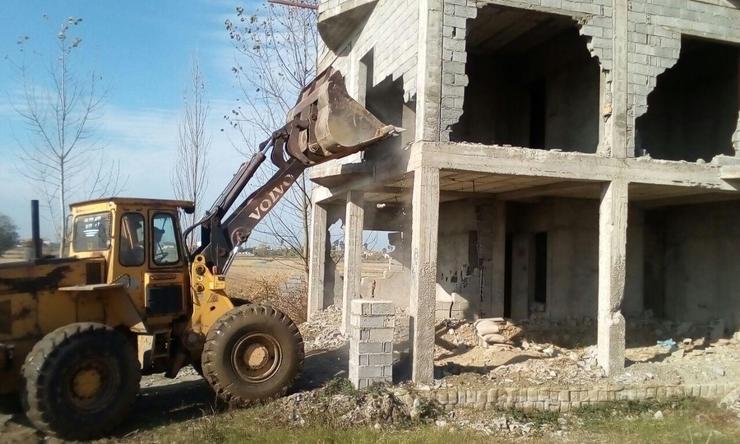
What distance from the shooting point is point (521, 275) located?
49.2 feet

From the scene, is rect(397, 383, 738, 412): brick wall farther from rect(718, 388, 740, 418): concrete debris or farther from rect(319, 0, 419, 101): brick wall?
rect(319, 0, 419, 101): brick wall

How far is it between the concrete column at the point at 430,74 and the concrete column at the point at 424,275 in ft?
2.14

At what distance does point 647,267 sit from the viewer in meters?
15.1

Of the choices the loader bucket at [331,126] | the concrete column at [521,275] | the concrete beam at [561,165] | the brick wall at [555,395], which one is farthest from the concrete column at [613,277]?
the concrete column at [521,275]

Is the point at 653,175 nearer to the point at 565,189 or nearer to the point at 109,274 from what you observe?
the point at 565,189

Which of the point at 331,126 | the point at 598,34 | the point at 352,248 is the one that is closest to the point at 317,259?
the point at 352,248

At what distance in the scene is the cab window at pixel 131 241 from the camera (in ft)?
25.8

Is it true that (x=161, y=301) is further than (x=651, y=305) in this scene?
No

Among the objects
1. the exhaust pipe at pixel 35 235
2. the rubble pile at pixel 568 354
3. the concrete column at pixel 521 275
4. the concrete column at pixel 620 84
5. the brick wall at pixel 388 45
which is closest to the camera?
the exhaust pipe at pixel 35 235

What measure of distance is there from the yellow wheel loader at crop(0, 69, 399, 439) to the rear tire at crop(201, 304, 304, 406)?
0.01m

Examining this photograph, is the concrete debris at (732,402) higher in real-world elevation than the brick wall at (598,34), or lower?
lower

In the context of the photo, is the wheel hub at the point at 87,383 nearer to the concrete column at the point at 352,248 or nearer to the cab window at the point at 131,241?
the cab window at the point at 131,241

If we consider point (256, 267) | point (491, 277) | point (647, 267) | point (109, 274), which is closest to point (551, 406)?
point (491, 277)

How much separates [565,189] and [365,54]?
183 inches
